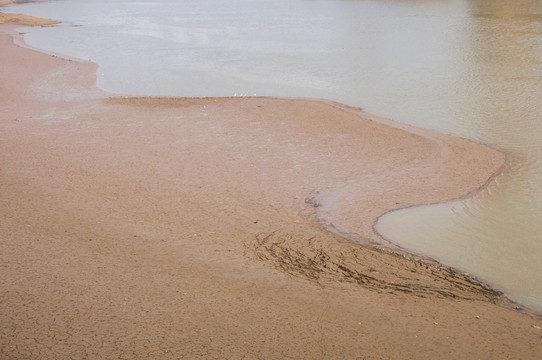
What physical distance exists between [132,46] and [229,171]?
1724 cm

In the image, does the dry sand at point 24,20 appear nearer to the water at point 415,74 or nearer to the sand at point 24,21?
the sand at point 24,21

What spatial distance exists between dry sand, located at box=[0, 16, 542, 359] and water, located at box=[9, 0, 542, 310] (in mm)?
540

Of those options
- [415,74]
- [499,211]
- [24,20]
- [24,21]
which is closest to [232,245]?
[499,211]

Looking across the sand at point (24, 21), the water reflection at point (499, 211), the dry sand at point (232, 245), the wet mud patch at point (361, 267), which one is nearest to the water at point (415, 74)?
the water reflection at point (499, 211)

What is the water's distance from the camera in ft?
20.2

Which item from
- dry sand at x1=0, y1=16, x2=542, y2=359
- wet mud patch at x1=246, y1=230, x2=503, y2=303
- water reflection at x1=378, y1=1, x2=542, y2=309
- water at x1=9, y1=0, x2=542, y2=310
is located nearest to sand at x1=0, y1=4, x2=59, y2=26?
water at x1=9, y1=0, x2=542, y2=310

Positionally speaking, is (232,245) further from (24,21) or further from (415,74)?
(24,21)

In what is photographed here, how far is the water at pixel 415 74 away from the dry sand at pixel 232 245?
0.54 meters

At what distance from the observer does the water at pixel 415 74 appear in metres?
6.14

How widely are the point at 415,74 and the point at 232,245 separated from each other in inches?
451

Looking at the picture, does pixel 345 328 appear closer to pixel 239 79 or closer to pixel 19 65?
pixel 239 79

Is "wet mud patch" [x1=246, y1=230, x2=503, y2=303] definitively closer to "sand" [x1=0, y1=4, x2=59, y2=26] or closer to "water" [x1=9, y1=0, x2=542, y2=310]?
"water" [x1=9, y1=0, x2=542, y2=310]

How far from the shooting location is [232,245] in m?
5.52

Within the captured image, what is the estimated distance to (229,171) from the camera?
7.69 metres
